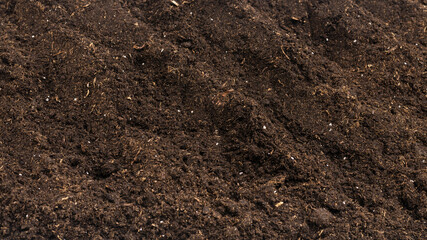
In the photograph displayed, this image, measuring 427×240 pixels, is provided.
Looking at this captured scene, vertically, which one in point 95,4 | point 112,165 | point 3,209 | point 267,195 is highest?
point 95,4

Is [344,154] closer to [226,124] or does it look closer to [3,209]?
[226,124]

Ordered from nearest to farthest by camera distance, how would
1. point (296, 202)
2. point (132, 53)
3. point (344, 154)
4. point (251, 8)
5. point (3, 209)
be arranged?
point (3, 209) → point (296, 202) → point (344, 154) → point (132, 53) → point (251, 8)

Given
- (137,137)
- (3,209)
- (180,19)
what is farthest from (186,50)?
(3,209)

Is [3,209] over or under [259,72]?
under

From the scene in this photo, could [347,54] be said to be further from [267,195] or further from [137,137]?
[137,137]

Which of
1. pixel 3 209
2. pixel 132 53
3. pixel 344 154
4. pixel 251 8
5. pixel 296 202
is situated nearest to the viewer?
pixel 3 209

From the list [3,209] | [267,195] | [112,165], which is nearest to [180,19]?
[112,165]

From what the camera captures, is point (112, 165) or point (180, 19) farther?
point (180, 19)
